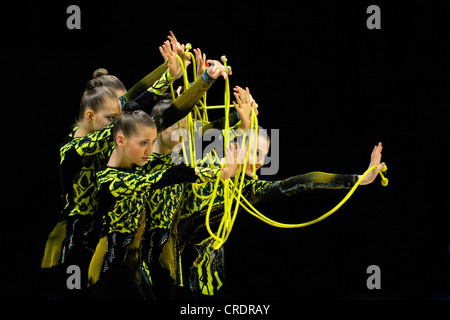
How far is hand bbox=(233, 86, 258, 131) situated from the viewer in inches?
120

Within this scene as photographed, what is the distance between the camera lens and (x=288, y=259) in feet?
13.3

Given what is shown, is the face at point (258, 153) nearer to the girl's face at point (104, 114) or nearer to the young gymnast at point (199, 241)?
the young gymnast at point (199, 241)

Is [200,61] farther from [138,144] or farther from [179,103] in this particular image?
[138,144]

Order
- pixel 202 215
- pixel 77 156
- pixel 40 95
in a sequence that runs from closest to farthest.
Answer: pixel 77 156
pixel 202 215
pixel 40 95

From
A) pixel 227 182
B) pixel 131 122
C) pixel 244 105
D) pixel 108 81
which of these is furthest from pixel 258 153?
pixel 108 81

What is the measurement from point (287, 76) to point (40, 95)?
3.92ft

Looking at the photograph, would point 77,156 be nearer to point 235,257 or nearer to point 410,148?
point 235,257

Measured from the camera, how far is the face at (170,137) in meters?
3.33

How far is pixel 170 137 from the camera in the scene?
3336 mm

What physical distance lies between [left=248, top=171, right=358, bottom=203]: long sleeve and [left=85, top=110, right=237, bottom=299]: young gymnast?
382 mm

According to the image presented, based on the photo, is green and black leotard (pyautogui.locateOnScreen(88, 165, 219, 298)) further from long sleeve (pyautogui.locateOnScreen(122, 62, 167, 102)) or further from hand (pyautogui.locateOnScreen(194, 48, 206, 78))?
hand (pyautogui.locateOnScreen(194, 48, 206, 78))

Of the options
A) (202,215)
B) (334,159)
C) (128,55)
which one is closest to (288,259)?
(334,159)

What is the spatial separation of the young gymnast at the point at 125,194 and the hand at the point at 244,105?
0.35 metres

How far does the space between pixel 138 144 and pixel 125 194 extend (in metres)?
0.20
